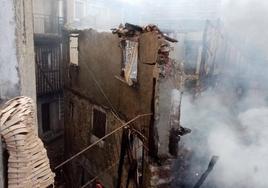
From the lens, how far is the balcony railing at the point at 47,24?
1734 cm

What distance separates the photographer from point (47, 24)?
18.1 m

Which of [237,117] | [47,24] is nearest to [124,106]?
[237,117]

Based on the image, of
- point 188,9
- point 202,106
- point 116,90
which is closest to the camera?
point 116,90

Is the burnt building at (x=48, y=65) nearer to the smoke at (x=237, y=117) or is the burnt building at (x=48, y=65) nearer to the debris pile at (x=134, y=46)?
the smoke at (x=237, y=117)

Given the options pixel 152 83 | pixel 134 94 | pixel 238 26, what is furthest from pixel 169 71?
pixel 238 26

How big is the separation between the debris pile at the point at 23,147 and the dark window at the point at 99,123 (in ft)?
27.6

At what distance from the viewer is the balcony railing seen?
1734cm

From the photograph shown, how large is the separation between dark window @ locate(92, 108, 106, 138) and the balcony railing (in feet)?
29.5

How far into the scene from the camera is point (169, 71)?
22.5 feet

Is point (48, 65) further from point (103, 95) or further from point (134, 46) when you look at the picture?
point (134, 46)

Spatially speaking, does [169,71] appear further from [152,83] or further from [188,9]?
[188,9]

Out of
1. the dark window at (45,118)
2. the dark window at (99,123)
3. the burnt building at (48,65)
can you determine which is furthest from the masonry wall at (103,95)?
the dark window at (45,118)

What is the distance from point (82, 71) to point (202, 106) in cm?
606

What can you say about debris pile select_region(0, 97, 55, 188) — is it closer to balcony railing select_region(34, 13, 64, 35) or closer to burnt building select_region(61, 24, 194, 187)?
burnt building select_region(61, 24, 194, 187)
